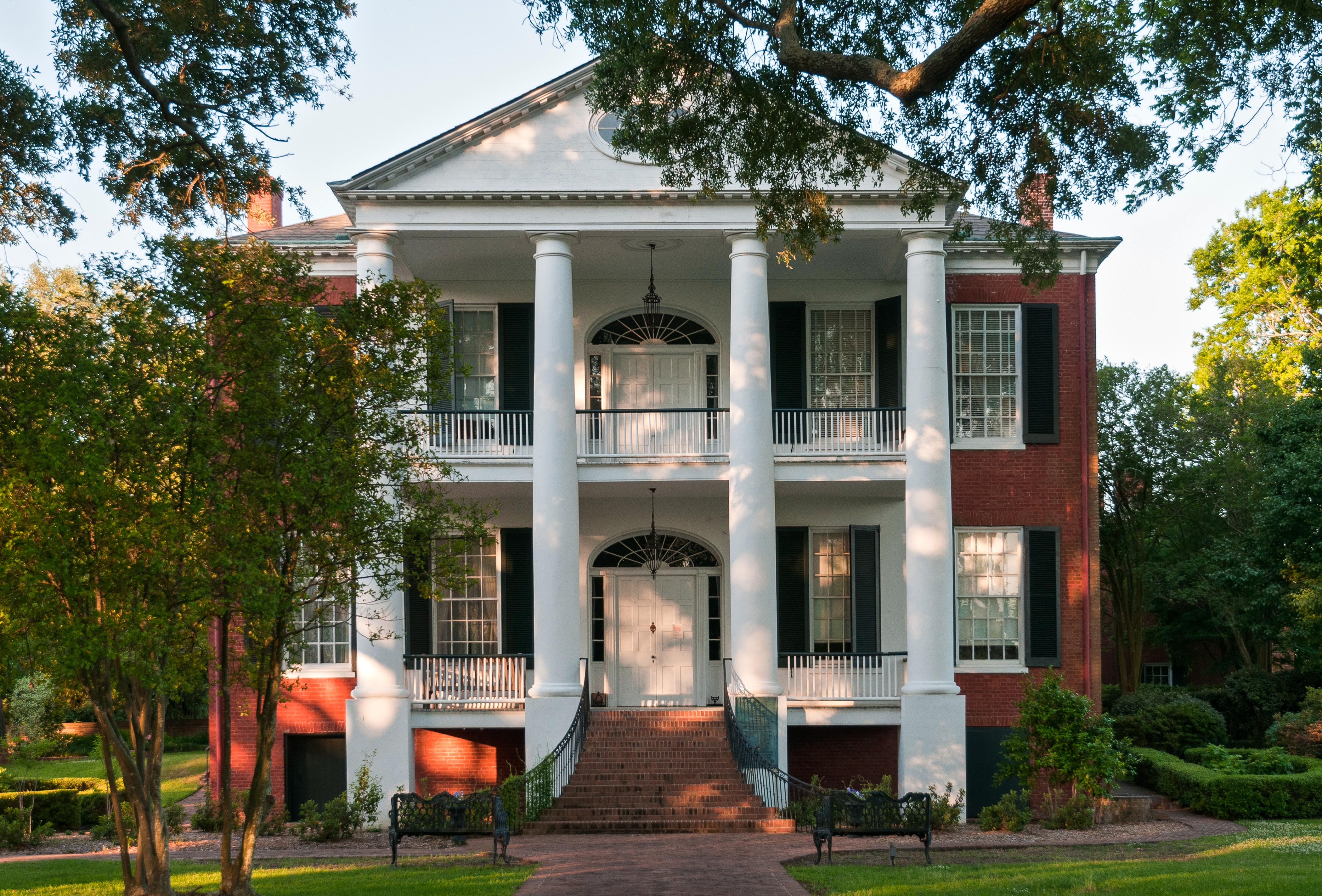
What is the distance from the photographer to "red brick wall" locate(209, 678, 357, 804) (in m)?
18.7

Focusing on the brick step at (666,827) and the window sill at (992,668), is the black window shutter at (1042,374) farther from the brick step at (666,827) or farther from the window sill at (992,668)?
the brick step at (666,827)

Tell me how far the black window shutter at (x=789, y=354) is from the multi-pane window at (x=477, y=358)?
489cm

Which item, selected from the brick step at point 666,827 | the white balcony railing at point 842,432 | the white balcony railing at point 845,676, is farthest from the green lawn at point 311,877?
the white balcony railing at point 842,432

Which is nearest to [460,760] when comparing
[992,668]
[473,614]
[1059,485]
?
[473,614]

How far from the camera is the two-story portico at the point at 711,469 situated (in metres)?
17.6

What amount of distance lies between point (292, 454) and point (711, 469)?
9137 millimetres

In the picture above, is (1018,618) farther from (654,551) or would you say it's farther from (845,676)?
(654,551)

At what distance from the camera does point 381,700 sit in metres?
17.5

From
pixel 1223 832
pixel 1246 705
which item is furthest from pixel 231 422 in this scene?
pixel 1246 705

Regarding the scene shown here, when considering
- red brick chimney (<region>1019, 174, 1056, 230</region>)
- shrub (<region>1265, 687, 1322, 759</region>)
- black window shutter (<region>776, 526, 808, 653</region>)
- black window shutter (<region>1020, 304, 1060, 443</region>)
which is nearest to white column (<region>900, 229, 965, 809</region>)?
black window shutter (<region>1020, 304, 1060, 443</region>)

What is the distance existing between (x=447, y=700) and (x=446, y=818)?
389cm

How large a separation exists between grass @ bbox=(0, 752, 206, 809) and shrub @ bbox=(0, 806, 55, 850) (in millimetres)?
4263

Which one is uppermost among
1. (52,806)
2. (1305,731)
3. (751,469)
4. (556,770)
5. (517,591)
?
(751,469)

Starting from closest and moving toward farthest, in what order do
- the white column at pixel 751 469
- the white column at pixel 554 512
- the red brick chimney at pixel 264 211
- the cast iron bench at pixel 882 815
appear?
the red brick chimney at pixel 264 211, the cast iron bench at pixel 882 815, the white column at pixel 554 512, the white column at pixel 751 469
